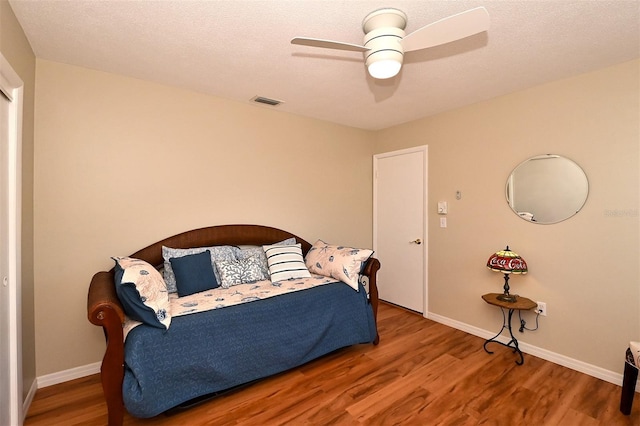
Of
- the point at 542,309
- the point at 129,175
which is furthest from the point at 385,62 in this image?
the point at 542,309

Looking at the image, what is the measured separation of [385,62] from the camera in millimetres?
1675

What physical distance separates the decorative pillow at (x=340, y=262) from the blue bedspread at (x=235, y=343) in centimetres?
15

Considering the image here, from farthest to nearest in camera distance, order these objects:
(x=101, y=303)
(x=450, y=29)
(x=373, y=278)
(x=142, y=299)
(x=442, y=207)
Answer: (x=442, y=207) → (x=373, y=278) → (x=142, y=299) → (x=101, y=303) → (x=450, y=29)

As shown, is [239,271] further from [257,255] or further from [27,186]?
[27,186]

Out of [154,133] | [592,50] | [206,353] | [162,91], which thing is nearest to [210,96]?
[162,91]

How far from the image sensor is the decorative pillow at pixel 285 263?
113 inches

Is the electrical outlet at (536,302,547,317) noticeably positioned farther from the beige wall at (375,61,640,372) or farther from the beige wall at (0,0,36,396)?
the beige wall at (0,0,36,396)

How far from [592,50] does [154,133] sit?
342 centimetres

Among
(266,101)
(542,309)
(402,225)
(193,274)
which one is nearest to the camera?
(193,274)

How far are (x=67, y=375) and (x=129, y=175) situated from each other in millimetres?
1614

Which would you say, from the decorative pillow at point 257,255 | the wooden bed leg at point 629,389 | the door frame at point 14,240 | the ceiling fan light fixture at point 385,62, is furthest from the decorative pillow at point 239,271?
the wooden bed leg at point 629,389

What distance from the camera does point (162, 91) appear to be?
2742 mm

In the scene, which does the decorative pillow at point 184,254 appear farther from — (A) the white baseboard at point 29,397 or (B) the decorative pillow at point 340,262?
(A) the white baseboard at point 29,397

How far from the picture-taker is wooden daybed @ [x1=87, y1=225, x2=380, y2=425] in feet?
5.54
